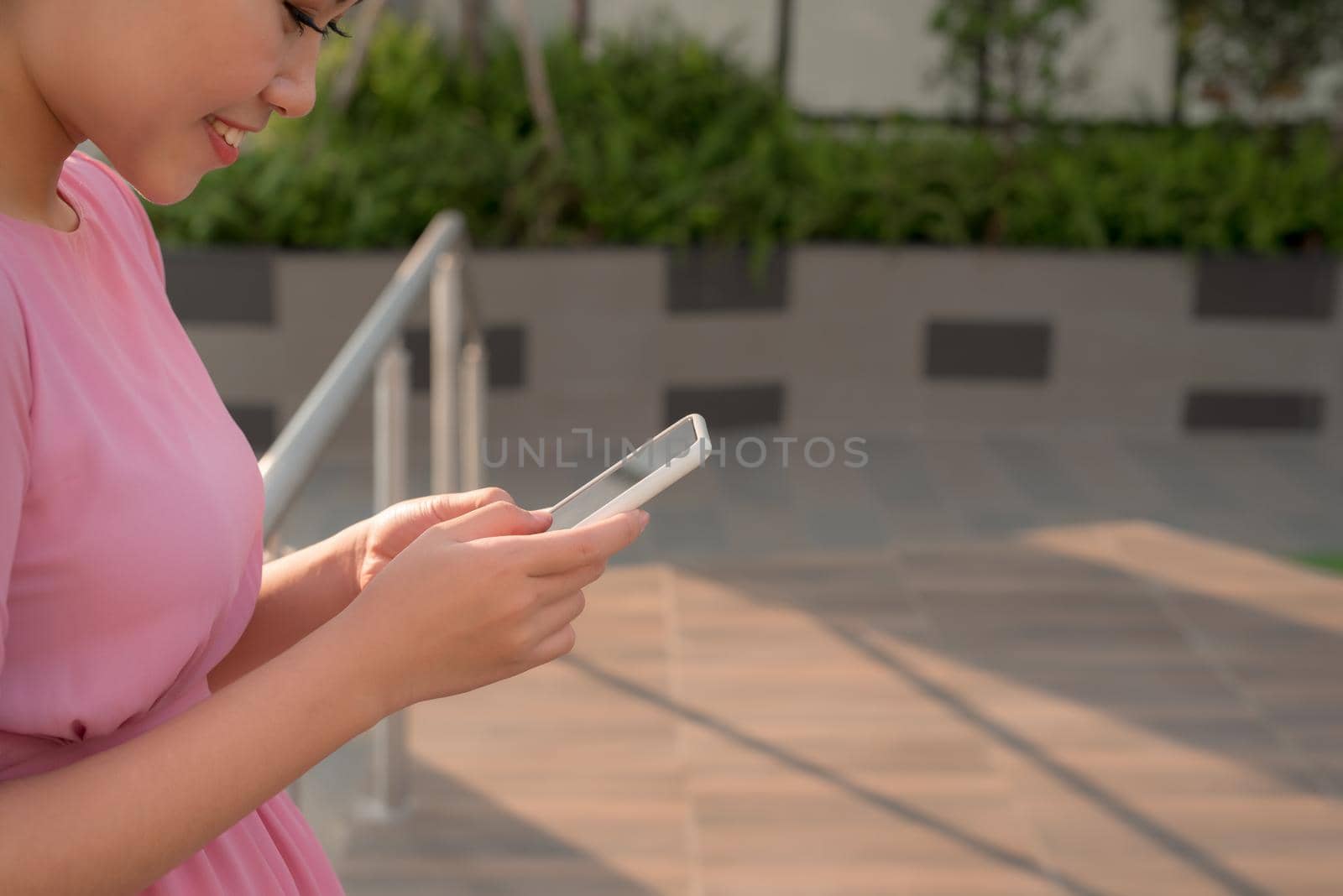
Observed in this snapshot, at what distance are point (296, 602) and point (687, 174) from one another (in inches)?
165

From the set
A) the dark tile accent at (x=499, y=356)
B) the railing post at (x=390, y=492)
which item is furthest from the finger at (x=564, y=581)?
the dark tile accent at (x=499, y=356)

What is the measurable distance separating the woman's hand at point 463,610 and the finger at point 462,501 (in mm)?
149

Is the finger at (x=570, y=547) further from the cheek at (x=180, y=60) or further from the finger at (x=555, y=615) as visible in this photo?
the cheek at (x=180, y=60)

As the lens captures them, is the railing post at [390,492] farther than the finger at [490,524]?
Yes

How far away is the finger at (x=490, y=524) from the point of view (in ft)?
2.82

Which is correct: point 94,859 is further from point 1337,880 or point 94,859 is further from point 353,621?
point 1337,880

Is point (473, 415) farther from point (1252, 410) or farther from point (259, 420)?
point (1252, 410)

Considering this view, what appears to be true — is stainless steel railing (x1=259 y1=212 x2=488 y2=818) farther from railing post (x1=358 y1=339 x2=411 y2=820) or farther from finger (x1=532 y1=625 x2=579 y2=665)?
finger (x1=532 y1=625 x2=579 y2=665)

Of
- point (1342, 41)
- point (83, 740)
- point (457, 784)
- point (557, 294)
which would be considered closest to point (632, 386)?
point (557, 294)

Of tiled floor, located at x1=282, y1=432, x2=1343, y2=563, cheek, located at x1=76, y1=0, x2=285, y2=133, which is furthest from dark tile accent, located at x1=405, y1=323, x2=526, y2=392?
cheek, located at x1=76, y1=0, x2=285, y2=133

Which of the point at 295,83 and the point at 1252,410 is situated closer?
the point at 295,83

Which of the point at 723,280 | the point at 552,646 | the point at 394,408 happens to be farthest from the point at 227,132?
the point at 723,280

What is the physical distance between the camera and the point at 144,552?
80 cm

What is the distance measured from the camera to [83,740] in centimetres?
86
